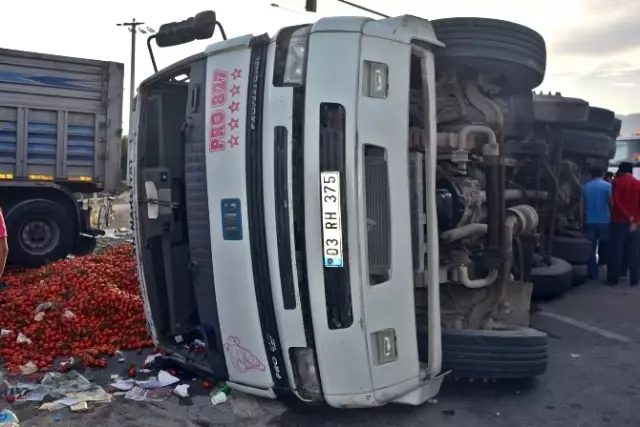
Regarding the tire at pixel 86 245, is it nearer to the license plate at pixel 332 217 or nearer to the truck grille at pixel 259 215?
the truck grille at pixel 259 215

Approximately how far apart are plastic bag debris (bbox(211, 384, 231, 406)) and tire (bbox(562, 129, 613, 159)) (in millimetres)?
5479

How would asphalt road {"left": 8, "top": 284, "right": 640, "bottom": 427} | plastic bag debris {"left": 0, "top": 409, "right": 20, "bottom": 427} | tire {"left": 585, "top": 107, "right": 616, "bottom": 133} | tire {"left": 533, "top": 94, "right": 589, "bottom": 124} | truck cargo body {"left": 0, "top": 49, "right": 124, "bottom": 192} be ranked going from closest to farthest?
1. plastic bag debris {"left": 0, "top": 409, "right": 20, "bottom": 427}
2. asphalt road {"left": 8, "top": 284, "right": 640, "bottom": 427}
3. tire {"left": 533, "top": 94, "right": 589, "bottom": 124}
4. tire {"left": 585, "top": 107, "right": 616, "bottom": 133}
5. truck cargo body {"left": 0, "top": 49, "right": 124, "bottom": 192}

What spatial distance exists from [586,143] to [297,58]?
225 inches

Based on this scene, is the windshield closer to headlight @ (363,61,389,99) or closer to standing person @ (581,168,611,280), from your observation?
standing person @ (581,168,611,280)

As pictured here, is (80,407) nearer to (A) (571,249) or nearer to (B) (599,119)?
(A) (571,249)

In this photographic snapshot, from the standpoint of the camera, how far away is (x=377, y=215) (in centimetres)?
375

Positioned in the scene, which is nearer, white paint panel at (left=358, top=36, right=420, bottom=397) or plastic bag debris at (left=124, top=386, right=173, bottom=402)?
white paint panel at (left=358, top=36, right=420, bottom=397)

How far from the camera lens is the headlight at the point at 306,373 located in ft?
12.3

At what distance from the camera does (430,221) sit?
3857 millimetres

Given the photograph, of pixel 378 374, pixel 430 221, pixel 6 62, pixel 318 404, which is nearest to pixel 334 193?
pixel 430 221

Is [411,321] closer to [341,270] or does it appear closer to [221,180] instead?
[341,270]

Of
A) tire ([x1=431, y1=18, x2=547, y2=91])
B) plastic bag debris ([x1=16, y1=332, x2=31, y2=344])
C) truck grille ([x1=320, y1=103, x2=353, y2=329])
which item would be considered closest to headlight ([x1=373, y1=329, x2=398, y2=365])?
truck grille ([x1=320, y1=103, x2=353, y2=329])

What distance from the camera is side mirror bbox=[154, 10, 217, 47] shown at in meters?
4.45

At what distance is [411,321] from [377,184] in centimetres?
80
